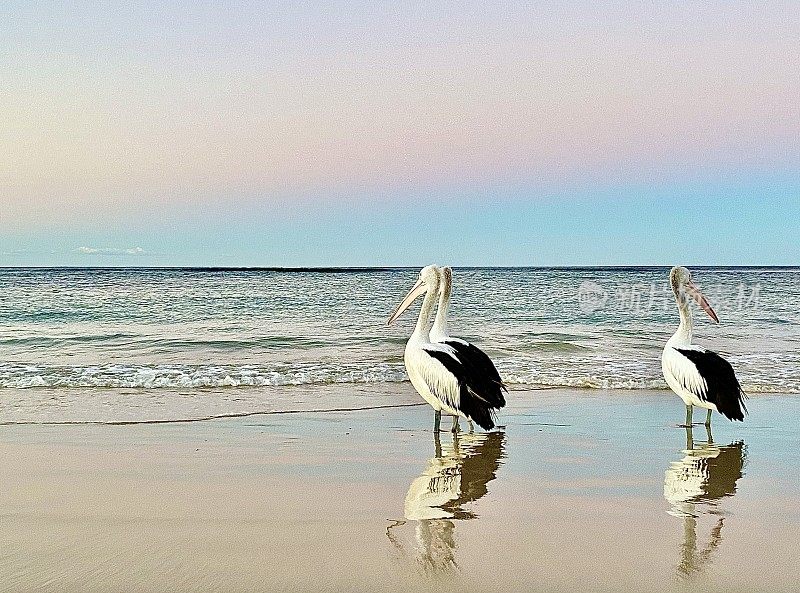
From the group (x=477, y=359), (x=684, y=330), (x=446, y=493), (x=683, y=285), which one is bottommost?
(x=446, y=493)

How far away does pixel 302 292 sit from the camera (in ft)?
101

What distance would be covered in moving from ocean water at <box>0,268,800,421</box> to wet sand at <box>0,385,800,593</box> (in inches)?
79.7

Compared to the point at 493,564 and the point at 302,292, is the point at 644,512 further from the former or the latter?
the point at 302,292

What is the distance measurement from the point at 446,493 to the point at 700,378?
10.7 ft

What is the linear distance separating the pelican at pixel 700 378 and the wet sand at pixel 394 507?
235 millimetres

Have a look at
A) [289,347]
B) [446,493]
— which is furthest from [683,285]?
[289,347]

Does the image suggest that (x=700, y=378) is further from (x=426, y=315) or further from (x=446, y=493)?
(x=446, y=493)

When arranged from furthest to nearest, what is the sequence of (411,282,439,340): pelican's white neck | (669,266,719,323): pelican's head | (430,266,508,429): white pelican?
(669,266,719,323): pelican's head → (411,282,439,340): pelican's white neck → (430,266,508,429): white pelican

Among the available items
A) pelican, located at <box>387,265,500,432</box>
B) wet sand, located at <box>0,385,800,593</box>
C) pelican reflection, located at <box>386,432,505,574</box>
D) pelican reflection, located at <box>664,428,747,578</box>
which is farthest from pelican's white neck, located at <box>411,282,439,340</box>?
pelican reflection, located at <box>664,428,747,578</box>

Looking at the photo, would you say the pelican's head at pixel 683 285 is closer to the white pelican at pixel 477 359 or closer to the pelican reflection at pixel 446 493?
the white pelican at pixel 477 359

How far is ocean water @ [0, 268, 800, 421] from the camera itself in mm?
9391

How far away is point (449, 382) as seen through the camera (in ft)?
22.6

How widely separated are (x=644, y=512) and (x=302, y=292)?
2676 centimetres

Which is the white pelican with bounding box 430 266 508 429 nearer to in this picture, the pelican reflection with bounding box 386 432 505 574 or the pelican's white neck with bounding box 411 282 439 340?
the pelican's white neck with bounding box 411 282 439 340
